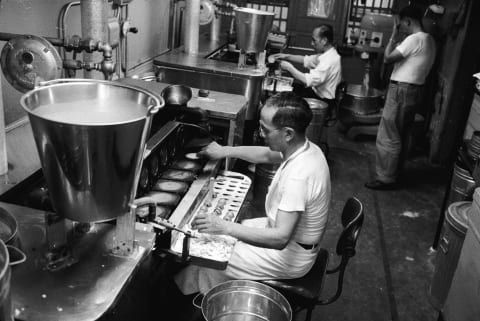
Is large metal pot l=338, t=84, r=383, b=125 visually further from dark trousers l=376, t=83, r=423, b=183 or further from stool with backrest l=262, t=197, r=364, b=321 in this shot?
stool with backrest l=262, t=197, r=364, b=321

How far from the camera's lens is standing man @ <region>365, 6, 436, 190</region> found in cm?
452

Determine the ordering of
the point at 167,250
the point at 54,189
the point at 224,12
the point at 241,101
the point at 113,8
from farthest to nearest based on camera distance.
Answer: the point at 224,12, the point at 241,101, the point at 113,8, the point at 167,250, the point at 54,189

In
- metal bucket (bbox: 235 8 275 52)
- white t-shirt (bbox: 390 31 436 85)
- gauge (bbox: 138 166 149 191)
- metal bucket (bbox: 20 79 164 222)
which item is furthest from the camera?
white t-shirt (bbox: 390 31 436 85)

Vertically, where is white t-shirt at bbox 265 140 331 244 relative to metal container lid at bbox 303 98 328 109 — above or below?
above

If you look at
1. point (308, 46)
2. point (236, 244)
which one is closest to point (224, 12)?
point (308, 46)

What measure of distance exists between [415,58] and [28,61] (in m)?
3.72

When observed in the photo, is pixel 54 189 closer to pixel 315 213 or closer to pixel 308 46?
pixel 315 213

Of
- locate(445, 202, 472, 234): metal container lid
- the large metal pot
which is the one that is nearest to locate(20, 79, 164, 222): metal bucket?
Result: locate(445, 202, 472, 234): metal container lid

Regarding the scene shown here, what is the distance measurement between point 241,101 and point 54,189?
2.03 m

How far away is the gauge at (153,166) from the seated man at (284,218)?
1.22 feet

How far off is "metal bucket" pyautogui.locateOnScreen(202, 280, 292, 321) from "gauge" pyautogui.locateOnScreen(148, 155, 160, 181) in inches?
24.8

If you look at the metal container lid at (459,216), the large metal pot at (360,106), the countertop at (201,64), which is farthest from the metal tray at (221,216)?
the large metal pot at (360,106)

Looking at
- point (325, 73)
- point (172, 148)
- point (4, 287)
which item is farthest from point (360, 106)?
point (4, 287)

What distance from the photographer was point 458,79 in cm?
534
